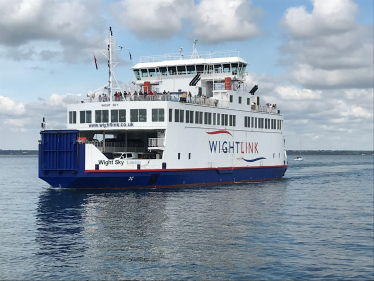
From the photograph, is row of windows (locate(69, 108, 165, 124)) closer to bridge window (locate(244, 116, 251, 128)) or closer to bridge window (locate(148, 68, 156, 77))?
bridge window (locate(148, 68, 156, 77))

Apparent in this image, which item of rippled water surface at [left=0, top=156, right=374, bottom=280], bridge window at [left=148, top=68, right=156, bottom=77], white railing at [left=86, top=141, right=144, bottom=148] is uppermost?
bridge window at [left=148, top=68, right=156, bottom=77]

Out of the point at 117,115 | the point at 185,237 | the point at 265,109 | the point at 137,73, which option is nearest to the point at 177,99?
the point at 117,115

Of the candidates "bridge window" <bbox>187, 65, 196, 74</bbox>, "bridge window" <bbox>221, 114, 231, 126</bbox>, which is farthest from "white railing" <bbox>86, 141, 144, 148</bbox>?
"bridge window" <bbox>187, 65, 196, 74</bbox>

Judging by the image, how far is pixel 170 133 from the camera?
37094mm

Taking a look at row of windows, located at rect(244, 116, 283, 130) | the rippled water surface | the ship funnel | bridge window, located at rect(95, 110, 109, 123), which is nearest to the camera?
the rippled water surface

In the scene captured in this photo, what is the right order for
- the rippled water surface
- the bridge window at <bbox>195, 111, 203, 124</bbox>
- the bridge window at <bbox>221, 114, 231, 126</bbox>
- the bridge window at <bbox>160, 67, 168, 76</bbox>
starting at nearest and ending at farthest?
the rippled water surface < the bridge window at <bbox>195, 111, 203, 124</bbox> < the bridge window at <bbox>221, 114, 231, 126</bbox> < the bridge window at <bbox>160, 67, 168, 76</bbox>

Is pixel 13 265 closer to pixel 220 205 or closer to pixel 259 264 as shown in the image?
pixel 259 264

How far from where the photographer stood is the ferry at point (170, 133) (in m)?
34.7

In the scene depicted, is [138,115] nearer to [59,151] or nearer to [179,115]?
[179,115]

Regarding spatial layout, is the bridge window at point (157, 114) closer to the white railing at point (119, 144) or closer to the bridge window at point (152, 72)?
the white railing at point (119, 144)

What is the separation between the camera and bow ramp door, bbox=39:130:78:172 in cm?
3422

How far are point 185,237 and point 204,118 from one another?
21479 millimetres

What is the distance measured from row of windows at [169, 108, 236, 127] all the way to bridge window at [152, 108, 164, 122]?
2.40ft

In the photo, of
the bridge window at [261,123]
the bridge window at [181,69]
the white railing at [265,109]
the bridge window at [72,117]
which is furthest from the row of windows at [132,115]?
the bridge window at [261,123]
